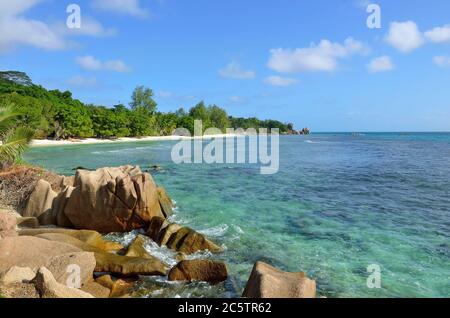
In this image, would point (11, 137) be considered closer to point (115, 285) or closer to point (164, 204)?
point (164, 204)

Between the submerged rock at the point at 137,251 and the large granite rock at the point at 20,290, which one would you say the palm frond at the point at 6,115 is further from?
the large granite rock at the point at 20,290

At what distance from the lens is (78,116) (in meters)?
79.9

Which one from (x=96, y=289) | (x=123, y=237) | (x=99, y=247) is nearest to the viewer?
(x=96, y=289)

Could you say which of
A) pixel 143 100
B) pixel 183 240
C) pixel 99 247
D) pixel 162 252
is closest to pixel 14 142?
pixel 99 247

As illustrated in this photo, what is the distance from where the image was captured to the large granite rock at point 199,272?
9.17m

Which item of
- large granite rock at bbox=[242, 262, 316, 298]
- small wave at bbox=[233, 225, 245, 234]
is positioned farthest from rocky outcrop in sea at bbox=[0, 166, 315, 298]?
small wave at bbox=[233, 225, 245, 234]

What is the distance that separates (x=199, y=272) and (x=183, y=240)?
2647mm

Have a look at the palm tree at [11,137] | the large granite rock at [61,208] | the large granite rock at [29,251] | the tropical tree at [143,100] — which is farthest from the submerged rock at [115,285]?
the tropical tree at [143,100]

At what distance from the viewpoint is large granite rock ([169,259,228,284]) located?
9.17m

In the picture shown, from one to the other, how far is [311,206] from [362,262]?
7788 mm

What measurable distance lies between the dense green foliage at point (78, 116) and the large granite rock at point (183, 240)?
1253 inches

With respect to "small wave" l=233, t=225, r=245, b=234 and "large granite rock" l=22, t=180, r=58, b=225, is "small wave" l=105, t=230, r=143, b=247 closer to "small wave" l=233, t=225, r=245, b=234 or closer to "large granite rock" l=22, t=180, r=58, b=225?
"large granite rock" l=22, t=180, r=58, b=225

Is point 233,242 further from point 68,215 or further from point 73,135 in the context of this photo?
point 73,135
